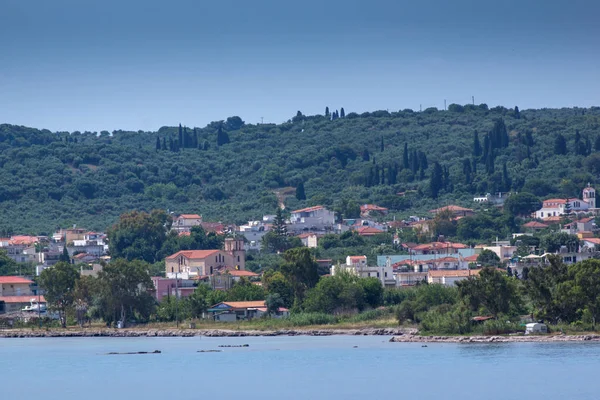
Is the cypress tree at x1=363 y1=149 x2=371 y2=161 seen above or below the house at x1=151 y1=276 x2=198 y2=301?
above

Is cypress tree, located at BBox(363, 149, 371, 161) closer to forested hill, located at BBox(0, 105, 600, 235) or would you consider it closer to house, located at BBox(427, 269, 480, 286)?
forested hill, located at BBox(0, 105, 600, 235)

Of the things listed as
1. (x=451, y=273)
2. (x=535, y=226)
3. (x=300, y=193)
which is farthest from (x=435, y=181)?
(x=451, y=273)

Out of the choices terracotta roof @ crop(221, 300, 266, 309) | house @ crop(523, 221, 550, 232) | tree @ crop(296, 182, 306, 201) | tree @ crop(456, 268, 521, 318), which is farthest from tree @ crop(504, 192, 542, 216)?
tree @ crop(456, 268, 521, 318)

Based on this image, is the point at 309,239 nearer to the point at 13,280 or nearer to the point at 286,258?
the point at 13,280

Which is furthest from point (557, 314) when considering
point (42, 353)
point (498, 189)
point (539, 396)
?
point (498, 189)

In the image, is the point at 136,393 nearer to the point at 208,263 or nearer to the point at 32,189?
the point at 208,263

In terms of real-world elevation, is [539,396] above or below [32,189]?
below
